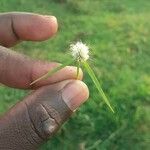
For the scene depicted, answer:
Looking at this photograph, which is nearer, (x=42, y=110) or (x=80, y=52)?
(x=80, y=52)

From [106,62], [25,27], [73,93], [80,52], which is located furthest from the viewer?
[106,62]

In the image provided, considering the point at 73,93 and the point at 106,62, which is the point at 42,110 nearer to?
the point at 73,93

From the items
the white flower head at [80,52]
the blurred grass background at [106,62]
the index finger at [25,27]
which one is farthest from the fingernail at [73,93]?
the blurred grass background at [106,62]

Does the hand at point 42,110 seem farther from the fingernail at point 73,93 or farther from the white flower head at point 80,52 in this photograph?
the white flower head at point 80,52

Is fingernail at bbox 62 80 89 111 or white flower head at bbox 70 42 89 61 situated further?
fingernail at bbox 62 80 89 111

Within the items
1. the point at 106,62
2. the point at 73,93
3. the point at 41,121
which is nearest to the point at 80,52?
the point at 73,93

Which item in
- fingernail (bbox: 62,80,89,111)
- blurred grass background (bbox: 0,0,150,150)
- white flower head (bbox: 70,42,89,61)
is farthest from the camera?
blurred grass background (bbox: 0,0,150,150)

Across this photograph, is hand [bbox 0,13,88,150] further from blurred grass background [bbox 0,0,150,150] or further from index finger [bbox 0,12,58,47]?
blurred grass background [bbox 0,0,150,150]

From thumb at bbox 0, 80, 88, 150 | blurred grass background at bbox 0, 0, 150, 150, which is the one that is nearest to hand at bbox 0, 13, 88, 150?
thumb at bbox 0, 80, 88, 150
